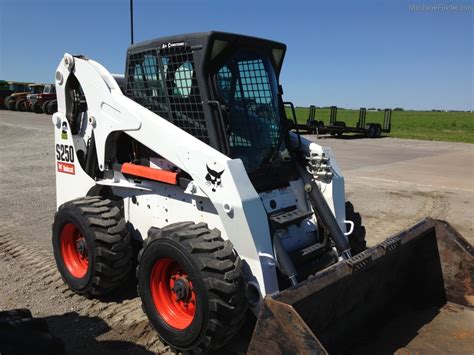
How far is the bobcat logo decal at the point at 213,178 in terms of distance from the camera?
3.19 meters

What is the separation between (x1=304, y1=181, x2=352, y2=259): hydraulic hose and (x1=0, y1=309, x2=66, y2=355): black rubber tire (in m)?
2.37

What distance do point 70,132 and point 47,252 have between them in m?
1.67

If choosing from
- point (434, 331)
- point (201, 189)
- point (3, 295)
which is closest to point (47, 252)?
point (3, 295)

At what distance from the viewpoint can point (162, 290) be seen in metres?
3.46

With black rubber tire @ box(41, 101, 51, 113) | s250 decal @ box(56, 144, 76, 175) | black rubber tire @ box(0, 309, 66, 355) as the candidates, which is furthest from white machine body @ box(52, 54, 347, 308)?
black rubber tire @ box(41, 101, 51, 113)

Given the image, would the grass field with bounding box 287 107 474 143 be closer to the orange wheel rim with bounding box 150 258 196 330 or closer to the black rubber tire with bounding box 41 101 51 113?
the orange wheel rim with bounding box 150 258 196 330

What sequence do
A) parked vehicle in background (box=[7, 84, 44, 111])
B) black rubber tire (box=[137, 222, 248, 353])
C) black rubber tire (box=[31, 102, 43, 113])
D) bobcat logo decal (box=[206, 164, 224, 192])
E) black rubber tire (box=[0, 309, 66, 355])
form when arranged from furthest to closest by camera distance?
parked vehicle in background (box=[7, 84, 44, 111])
black rubber tire (box=[31, 102, 43, 113])
bobcat logo decal (box=[206, 164, 224, 192])
black rubber tire (box=[137, 222, 248, 353])
black rubber tire (box=[0, 309, 66, 355])

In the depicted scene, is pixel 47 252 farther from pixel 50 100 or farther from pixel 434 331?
pixel 50 100

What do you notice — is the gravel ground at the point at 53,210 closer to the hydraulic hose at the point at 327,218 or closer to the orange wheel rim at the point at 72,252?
the orange wheel rim at the point at 72,252

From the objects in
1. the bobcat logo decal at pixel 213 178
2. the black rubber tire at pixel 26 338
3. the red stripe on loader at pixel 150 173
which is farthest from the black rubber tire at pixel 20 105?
the black rubber tire at pixel 26 338

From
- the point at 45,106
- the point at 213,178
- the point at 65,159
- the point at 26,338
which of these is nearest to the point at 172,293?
the point at 213,178

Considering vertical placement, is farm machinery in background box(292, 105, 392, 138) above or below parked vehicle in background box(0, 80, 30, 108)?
below

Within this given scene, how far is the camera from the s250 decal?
15.3ft

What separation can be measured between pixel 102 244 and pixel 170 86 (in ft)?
4.92
